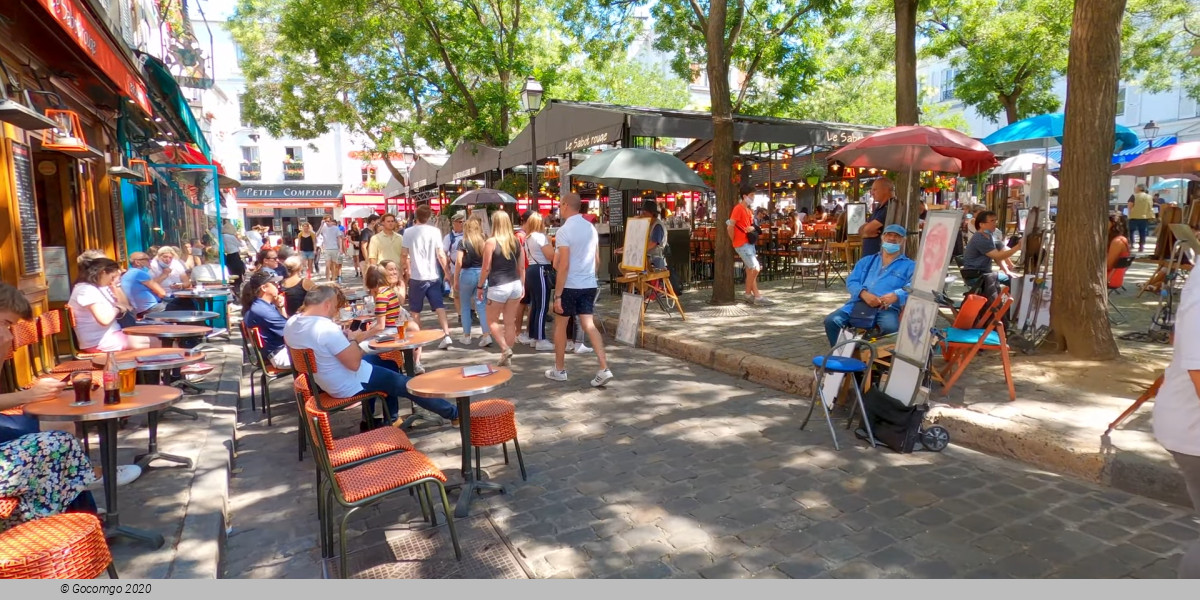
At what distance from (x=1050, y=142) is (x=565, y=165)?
8.15 m

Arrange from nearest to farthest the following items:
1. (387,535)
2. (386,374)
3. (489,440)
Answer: (387,535)
(489,440)
(386,374)

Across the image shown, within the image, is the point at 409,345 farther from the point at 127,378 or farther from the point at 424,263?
the point at 424,263

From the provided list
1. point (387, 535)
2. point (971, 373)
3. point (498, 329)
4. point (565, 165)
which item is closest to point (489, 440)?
point (387, 535)

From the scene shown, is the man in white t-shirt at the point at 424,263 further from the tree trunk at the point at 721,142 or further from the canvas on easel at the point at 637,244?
the tree trunk at the point at 721,142

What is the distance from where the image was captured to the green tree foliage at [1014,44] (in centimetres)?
1773

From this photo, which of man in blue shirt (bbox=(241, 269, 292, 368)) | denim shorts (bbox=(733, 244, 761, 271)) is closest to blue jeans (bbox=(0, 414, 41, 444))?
man in blue shirt (bbox=(241, 269, 292, 368))

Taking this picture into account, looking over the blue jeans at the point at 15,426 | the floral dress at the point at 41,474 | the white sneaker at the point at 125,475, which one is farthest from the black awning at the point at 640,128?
the floral dress at the point at 41,474

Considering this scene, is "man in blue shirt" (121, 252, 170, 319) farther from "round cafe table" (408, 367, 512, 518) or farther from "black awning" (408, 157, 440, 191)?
"black awning" (408, 157, 440, 191)

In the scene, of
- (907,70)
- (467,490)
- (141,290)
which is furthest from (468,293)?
(907,70)

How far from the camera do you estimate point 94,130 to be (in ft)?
30.7

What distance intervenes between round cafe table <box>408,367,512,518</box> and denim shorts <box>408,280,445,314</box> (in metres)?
4.34

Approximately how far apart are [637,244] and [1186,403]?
7009 mm

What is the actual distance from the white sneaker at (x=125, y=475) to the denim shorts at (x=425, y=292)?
416 centimetres

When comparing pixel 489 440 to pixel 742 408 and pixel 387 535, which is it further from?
pixel 742 408
